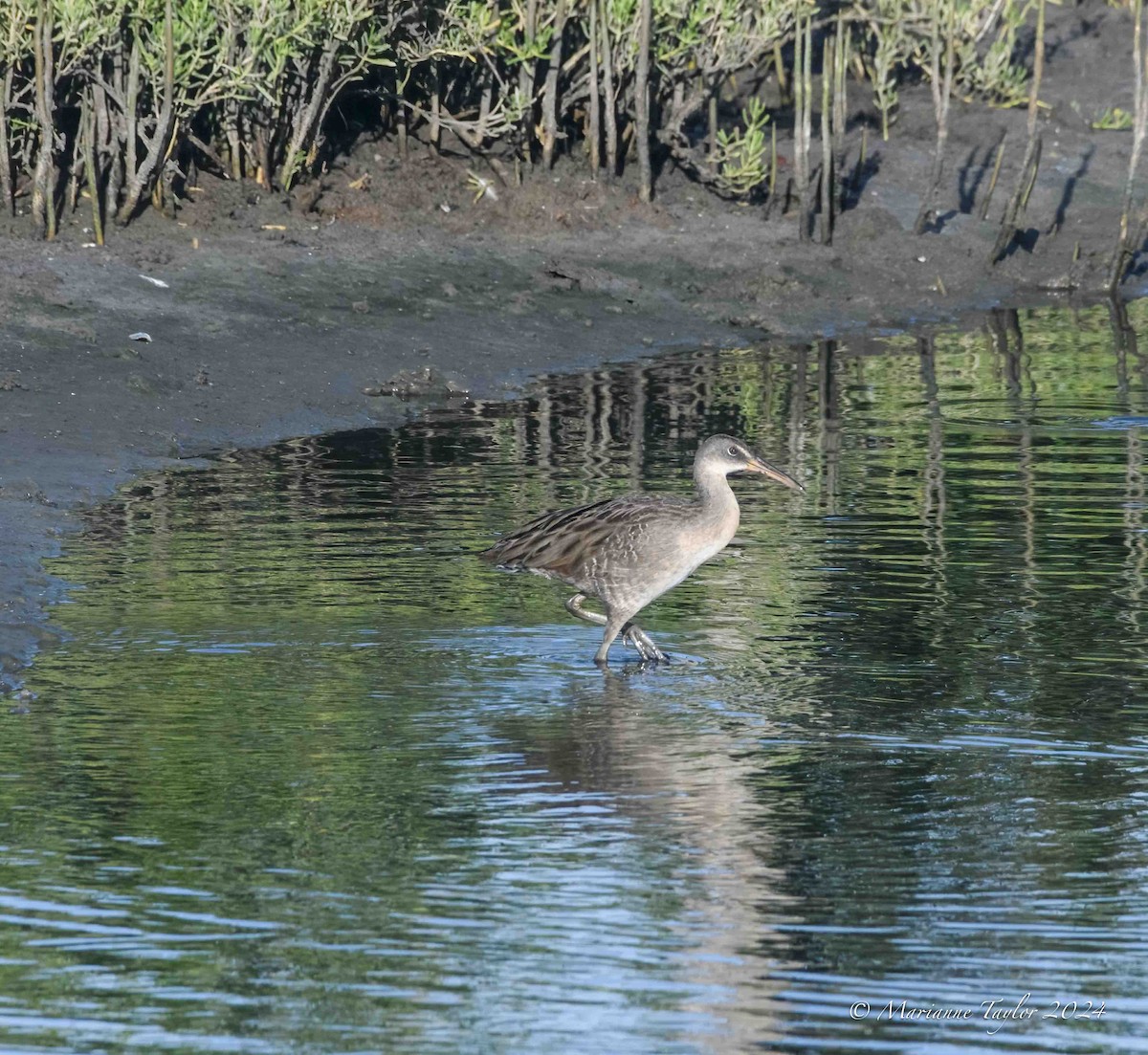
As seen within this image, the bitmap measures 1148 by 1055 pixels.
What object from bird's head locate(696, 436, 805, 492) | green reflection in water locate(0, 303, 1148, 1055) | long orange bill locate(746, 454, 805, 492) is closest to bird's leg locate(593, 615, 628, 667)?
green reflection in water locate(0, 303, 1148, 1055)

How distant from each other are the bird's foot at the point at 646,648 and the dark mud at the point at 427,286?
2.80m

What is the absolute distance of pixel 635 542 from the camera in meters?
9.30

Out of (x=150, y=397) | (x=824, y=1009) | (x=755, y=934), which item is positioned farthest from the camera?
(x=150, y=397)

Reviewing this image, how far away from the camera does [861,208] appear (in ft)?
76.1

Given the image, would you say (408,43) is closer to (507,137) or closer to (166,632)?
(507,137)

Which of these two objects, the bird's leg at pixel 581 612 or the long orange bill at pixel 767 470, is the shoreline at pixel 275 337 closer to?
the bird's leg at pixel 581 612

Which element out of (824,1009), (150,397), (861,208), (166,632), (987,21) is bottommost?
(824,1009)

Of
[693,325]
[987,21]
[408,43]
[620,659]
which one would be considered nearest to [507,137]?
[408,43]

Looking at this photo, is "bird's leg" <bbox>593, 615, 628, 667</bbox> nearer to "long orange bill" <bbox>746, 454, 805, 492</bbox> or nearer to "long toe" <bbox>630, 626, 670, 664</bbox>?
"long toe" <bbox>630, 626, 670, 664</bbox>

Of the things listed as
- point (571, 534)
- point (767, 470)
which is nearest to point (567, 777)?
point (571, 534)

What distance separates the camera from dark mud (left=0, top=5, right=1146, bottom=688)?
14.8 metres

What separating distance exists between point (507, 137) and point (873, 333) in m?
4.40

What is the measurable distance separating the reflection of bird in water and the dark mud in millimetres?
2423

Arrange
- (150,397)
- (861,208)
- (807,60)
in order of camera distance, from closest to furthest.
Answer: (150,397) → (807,60) → (861,208)
